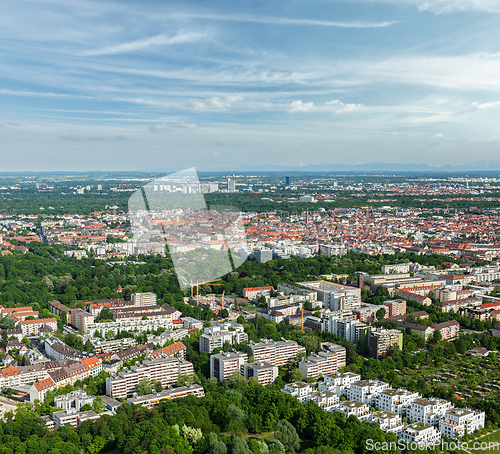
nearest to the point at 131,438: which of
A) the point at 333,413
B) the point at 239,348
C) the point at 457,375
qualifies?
the point at 333,413

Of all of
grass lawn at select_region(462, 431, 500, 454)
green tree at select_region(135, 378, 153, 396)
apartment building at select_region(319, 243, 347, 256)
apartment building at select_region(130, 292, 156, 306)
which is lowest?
grass lawn at select_region(462, 431, 500, 454)

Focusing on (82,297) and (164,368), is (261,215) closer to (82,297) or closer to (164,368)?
(82,297)

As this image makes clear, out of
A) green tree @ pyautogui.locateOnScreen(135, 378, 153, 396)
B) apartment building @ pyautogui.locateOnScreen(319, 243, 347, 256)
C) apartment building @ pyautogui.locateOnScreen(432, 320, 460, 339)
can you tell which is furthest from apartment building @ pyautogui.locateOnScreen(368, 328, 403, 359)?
apartment building @ pyautogui.locateOnScreen(319, 243, 347, 256)

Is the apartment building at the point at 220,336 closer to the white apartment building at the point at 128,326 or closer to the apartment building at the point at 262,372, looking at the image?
the apartment building at the point at 262,372

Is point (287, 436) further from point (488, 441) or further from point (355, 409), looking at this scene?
point (488, 441)

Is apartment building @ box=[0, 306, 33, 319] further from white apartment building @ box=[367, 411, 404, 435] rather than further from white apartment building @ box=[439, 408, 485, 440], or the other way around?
white apartment building @ box=[439, 408, 485, 440]

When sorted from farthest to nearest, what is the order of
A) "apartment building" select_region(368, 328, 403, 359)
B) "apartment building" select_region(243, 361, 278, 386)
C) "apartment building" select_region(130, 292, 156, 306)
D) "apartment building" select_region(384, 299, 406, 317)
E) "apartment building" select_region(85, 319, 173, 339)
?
1. "apartment building" select_region(130, 292, 156, 306)
2. "apartment building" select_region(384, 299, 406, 317)
3. "apartment building" select_region(85, 319, 173, 339)
4. "apartment building" select_region(368, 328, 403, 359)
5. "apartment building" select_region(243, 361, 278, 386)
